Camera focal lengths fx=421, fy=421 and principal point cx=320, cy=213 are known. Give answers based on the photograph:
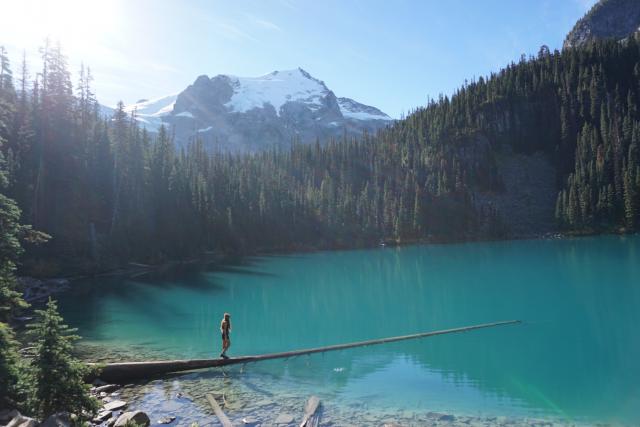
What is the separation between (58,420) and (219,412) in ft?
16.4

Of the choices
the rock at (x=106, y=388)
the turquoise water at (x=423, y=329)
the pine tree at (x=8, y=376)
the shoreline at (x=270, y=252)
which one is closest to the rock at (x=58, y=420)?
the pine tree at (x=8, y=376)

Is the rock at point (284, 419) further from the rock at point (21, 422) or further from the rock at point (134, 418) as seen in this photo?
the rock at point (21, 422)

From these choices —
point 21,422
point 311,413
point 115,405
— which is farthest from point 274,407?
point 21,422

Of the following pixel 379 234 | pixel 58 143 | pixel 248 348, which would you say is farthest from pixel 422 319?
pixel 379 234

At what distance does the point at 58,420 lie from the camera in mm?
10812

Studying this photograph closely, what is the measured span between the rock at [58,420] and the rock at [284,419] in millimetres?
6042

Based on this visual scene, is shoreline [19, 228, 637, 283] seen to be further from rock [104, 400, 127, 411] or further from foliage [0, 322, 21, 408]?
foliage [0, 322, 21, 408]

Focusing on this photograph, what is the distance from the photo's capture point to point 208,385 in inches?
672

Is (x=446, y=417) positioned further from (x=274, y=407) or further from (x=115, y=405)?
(x=115, y=405)

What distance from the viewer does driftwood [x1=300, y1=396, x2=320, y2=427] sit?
13795 mm

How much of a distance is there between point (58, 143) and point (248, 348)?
53.7m

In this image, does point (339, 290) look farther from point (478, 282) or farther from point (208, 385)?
point (208, 385)

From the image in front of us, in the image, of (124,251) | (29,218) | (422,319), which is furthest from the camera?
(124,251)

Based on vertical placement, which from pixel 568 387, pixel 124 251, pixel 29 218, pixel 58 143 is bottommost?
pixel 568 387
